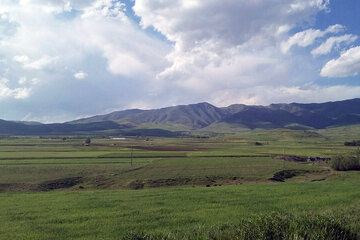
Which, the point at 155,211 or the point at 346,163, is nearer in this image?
the point at 155,211

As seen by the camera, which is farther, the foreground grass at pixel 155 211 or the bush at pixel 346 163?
the bush at pixel 346 163

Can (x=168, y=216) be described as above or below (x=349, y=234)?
below

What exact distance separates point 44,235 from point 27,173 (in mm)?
39320

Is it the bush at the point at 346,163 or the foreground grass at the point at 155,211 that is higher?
the foreground grass at the point at 155,211

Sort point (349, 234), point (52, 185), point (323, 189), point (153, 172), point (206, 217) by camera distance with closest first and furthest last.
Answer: point (349, 234) → point (206, 217) → point (323, 189) → point (52, 185) → point (153, 172)

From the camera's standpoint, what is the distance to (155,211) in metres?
21.8

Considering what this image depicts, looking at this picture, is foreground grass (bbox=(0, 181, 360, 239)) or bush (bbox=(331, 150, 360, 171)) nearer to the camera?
foreground grass (bbox=(0, 181, 360, 239))

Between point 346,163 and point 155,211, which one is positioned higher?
point 155,211

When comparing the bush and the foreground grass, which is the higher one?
the foreground grass

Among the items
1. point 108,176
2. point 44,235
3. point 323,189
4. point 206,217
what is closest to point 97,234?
point 44,235

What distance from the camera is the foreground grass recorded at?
16617mm

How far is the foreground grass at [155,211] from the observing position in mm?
16617

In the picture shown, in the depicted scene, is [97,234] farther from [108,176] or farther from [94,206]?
[108,176]

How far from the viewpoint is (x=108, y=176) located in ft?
162
